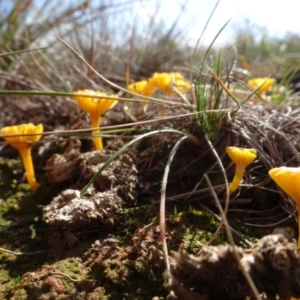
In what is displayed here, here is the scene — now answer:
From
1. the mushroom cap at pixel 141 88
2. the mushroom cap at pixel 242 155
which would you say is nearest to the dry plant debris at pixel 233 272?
the mushroom cap at pixel 242 155

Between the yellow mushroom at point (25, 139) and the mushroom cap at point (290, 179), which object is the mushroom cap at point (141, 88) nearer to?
the yellow mushroom at point (25, 139)

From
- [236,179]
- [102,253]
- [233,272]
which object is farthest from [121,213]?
[233,272]

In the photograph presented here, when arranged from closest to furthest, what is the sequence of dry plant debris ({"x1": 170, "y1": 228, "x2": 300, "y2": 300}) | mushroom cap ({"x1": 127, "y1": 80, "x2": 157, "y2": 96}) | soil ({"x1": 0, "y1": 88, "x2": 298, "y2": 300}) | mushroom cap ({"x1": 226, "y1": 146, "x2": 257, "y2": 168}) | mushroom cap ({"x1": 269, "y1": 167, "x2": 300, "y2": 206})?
dry plant debris ({"x1": 170, "y1": 228, "x2": 300, "y2": 300}) < mushroom cap ({"x1": 269, "y1": 167, "x2": 300, "y2": 206}) < soil ({"x1": 0, "y1": 88, "x2": 298, "y2": 300}) < mushroom cap ({"x1": 226, "y1": 146, "x2": 257, "y2": 168}) < mushroom cap ({"x1": 127, "y1": 80, "x2": 157, "y2": 96})

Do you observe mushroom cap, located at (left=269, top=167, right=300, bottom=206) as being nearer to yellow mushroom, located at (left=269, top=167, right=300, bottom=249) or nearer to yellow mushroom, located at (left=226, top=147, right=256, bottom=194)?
yellow mushroom, located at (left=269, top=167, right=300, bottom=249)

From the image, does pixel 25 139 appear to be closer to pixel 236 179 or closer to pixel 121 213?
pixel 121 213

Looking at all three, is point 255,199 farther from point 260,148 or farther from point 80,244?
point 80,244

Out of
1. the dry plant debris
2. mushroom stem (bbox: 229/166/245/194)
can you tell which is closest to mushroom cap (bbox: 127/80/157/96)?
mushroom stem (bbox: 229/166/245/194)

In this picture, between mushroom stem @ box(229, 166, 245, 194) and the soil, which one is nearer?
the soil

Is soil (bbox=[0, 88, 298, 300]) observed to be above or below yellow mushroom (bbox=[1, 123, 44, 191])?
below
